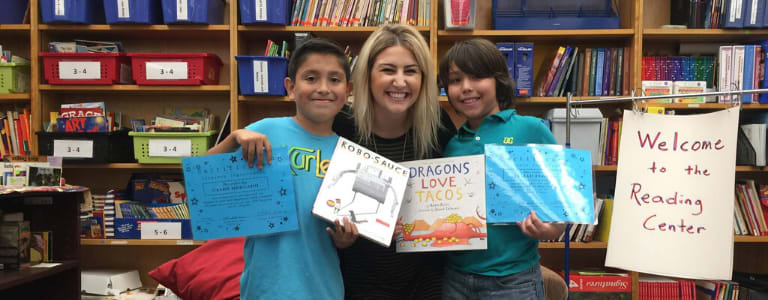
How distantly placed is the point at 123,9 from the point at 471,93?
2.53 meters

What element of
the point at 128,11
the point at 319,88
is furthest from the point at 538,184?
the point at 128,11

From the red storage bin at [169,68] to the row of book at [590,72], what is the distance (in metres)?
2.20

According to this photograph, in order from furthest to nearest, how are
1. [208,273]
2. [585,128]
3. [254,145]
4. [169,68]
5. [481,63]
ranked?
[169,68] → [585,128] → [208,273] → [481,63] → [254,145]

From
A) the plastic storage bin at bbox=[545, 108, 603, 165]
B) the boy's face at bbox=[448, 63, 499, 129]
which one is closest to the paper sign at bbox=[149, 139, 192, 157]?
the boy's face at bbox=[448, 63, 499, 129]

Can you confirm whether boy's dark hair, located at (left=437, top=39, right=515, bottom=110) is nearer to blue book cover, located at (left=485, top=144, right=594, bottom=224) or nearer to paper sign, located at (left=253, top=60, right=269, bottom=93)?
blue book cover, located at (left=485, top=144, right=594, bottom=224)

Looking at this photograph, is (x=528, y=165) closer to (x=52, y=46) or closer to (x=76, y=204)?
(x=76, y=204)

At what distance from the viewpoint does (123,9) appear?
2.96 m

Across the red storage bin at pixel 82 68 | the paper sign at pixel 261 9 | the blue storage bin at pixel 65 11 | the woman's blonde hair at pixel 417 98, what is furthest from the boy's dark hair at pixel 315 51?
the blue storage bin at pixel 65 11

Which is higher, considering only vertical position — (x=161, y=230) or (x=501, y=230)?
(x=501, y=230)

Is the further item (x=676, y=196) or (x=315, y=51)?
(x=676, y=196)

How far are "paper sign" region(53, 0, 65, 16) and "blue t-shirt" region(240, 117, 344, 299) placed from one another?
2.48 meters

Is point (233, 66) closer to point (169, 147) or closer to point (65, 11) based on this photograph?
point (169, 147)

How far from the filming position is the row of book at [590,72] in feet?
9.91

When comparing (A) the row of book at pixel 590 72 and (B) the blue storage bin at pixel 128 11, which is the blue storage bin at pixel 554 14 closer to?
(A) the row of book at pixel 590 72
